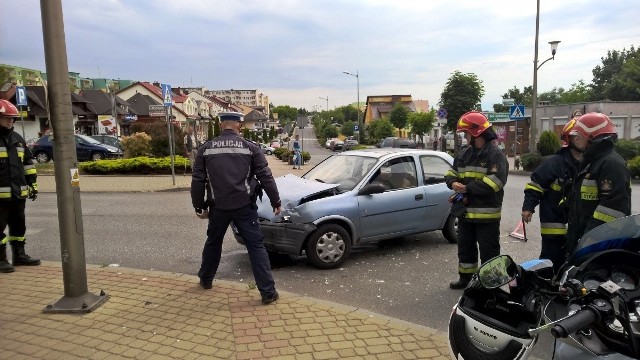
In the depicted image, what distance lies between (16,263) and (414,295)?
4.86m

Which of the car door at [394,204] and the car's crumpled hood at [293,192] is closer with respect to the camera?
the car's crumpled hood at [293,192]

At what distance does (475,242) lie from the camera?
517 centimetres

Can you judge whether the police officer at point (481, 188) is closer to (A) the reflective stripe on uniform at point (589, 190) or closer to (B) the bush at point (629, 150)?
(A) the reflective stripe on uniform at point (589, 190)

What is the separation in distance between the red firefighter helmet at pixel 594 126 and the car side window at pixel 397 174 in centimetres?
286

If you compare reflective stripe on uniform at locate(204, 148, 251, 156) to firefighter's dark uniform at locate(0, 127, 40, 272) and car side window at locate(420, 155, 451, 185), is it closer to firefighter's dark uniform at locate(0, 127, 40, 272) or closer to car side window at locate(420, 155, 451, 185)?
firefighter's dark uniform at locate(0, 127, 40, 272)

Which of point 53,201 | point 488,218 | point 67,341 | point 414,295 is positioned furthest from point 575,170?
point 53,201

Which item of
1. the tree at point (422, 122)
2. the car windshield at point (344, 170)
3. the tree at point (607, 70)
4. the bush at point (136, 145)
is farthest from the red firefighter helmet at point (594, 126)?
the tree at point (607, 70)

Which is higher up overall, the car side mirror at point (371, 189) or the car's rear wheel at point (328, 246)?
the car side mirror at point (371, 189)

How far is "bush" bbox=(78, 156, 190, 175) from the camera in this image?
714 inches

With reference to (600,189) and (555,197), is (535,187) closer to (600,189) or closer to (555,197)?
(555,197)

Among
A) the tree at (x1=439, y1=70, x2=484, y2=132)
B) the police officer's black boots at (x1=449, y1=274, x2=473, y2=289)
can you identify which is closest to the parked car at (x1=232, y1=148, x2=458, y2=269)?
the police officer's black boots at (x1=449, y1=274, x2=473, y2=289)

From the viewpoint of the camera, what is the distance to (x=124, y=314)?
4.21 m

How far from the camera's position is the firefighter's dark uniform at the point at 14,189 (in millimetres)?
5582

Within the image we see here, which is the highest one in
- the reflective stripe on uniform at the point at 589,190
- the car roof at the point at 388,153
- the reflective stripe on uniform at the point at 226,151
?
the reflective stripe on uniform at the point at 226,151
